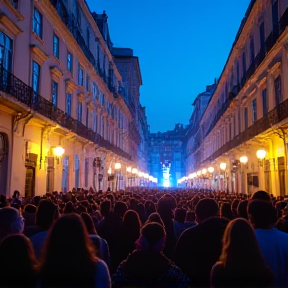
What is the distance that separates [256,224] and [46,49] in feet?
60.4

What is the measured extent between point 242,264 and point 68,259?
4.23 feet

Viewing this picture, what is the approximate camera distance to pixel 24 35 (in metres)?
16.8

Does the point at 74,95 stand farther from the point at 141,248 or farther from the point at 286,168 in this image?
the point at 141,248

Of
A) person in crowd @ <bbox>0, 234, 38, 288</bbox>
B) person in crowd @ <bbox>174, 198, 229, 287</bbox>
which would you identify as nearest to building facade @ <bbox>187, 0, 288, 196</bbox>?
person in crowd @ <bbox>174, 198, 229, 287</bbox>

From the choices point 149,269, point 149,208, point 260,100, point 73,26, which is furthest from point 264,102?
point 149,269

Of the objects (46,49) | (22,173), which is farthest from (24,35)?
(22,173)

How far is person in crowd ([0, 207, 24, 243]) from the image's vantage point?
4.17 m

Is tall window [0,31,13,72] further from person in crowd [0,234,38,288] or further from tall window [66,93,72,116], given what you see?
person in crowd [0,234,38,288]

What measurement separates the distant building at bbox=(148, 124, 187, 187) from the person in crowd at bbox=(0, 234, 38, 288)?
111721mm

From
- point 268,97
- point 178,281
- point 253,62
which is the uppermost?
point 253,62

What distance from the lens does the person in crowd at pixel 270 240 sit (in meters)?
3.49

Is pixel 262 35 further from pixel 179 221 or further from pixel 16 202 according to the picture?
pixel 179 221

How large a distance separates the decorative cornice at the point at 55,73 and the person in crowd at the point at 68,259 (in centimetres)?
1899

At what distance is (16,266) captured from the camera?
2.70m
